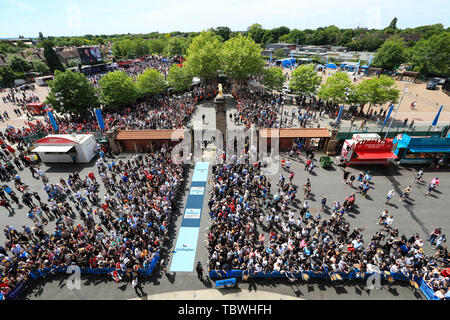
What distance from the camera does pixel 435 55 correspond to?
53562mm

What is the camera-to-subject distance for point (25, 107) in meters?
41.7

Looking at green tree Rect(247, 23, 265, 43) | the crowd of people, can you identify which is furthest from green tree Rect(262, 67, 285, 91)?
green tree Rect(247, 23, 265, 43)

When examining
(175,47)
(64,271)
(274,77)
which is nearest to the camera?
(64,271)

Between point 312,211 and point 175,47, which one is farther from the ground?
point 175,47

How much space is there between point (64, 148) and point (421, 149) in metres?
37.3

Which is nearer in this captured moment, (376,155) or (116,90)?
(376,155)

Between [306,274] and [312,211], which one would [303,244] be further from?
[312,211]

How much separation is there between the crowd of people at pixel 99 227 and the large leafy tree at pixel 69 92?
16492mm

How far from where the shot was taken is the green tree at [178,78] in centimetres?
4356

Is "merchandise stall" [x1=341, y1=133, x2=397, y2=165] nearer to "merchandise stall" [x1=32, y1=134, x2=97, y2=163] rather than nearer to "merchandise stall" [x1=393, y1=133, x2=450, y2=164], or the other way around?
"merchandise stall" [x1=393, y1=133, x2=450, y2=164]

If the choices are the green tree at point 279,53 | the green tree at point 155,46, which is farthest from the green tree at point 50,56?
the green tree at point 279,53

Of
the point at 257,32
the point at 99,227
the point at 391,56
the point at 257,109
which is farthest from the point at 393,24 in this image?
the point at 99,227

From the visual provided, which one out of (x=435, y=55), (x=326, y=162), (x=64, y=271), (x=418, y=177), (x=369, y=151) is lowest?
(x=64, y=271)

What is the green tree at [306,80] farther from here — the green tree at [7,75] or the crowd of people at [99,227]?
the green tree at [7,75]
